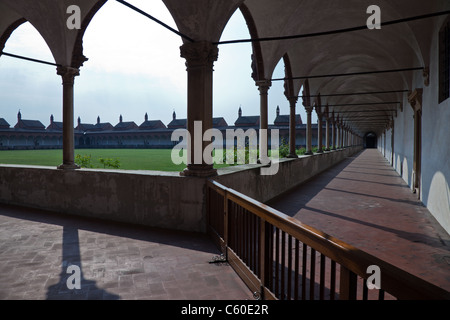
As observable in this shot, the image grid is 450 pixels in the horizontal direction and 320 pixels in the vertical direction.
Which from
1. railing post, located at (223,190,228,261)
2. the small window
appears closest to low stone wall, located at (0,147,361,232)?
railing post, located at (223,190,228,261)

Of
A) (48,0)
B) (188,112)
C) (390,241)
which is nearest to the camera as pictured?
(390,241)

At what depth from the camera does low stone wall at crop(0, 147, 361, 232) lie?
5699mm

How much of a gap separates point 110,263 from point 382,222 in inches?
221

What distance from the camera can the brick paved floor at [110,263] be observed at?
336cm

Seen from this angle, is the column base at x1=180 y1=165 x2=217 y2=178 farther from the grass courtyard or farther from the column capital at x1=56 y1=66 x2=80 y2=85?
the grass courtyard

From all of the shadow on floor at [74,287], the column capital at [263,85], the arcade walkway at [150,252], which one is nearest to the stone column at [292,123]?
the column capital at [263,85]

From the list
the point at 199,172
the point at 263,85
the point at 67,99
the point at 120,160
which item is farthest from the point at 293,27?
the point at 120,160

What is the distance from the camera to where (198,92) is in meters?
5.83

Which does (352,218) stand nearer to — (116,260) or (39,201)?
(116,260)

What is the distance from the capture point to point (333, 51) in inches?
551

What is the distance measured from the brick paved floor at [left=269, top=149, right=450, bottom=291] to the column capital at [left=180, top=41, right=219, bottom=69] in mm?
4013

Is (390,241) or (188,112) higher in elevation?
(188,112)
